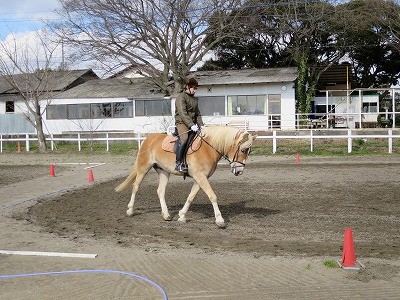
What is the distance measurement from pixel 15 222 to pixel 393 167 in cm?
1463

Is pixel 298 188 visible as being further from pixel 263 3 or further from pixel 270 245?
pixel 263 3

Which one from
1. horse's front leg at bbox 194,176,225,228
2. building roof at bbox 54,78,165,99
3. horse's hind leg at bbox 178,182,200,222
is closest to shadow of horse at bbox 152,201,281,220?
horse's hind leg at bbox 178,182,200,222

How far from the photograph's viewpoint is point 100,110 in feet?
137

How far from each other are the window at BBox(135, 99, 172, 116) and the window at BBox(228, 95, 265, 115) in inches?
203

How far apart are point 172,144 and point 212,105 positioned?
28945 millimetres

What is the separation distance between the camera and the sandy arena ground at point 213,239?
5.84 metres

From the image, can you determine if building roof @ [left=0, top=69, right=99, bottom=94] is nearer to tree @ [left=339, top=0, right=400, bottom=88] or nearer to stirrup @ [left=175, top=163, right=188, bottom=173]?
tree @ [left=339, top=0, right=400, bottom=88]

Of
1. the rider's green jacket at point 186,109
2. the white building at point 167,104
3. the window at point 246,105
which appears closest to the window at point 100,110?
the white building at point 167,104

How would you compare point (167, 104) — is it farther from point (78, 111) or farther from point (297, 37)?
point (297, 37)

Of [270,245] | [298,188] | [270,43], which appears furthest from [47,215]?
[270,43]

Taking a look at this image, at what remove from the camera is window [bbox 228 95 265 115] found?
3762cm

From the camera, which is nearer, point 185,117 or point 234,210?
point 185,117

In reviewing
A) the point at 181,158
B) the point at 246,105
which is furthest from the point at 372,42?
the point at 181,158

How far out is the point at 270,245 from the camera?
7816mm
